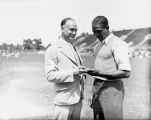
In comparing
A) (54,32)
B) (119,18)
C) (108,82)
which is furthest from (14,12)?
(108,82)

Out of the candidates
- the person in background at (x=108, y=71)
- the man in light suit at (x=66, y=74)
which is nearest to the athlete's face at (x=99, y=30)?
the person in background at (x=108, y=71)

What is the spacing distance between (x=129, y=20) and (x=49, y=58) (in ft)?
7.90

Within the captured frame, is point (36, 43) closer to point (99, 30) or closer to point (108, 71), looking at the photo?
point (99, 30)

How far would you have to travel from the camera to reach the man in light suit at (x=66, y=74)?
9.16ft

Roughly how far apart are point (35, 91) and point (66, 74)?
2.35 m

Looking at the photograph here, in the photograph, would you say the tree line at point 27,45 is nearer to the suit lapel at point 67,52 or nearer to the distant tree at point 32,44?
the distant tree at point 32,44

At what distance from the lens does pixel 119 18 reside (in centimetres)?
462

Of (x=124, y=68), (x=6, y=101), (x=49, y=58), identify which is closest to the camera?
(x=124, y=68)

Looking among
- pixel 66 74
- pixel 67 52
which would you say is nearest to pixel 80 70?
pixel 66 74

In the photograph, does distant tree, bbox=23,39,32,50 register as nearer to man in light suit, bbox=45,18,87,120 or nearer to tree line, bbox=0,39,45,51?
tree line, bbox=0,39,45,51

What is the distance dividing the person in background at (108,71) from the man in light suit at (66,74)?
204 mm

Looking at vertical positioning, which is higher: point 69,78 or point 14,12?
point 14,12

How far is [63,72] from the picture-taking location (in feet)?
9.17

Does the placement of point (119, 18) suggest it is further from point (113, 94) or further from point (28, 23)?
point (113, 94)
